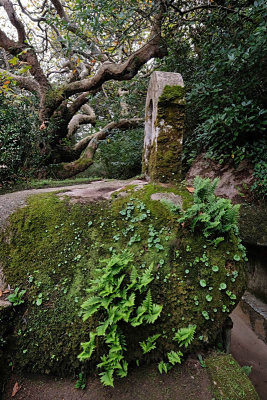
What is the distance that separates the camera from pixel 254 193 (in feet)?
14.6

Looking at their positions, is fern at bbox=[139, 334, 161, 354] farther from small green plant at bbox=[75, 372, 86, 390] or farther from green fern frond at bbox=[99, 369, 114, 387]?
small green plant at bbox=[75, 372, 86, 390]

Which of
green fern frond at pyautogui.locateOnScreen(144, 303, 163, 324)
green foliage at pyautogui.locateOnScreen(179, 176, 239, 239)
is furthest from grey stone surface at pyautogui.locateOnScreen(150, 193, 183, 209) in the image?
green fern frond at pyautogui.locateOnScreen(144, 303, 163, 324)

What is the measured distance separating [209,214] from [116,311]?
1.56 metres

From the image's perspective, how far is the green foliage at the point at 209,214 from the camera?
2436mm

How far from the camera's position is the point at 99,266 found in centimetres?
259

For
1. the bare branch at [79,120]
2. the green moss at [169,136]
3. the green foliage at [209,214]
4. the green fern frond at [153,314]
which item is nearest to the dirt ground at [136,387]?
the green fern frond at [153,314]

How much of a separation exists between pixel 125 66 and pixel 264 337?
7.80m

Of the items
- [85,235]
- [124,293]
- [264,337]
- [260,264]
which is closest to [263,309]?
[264,337]

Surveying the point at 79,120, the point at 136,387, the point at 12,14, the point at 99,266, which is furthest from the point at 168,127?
the point at 79,120

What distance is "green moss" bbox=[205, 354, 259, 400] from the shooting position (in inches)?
71.3

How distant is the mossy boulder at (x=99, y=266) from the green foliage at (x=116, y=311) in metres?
0.15

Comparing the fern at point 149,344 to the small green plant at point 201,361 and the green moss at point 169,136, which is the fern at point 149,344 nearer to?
the small green plant at point 201,361

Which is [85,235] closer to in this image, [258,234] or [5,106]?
[258,234]

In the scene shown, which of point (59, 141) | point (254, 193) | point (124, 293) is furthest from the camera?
point (59, 141)
